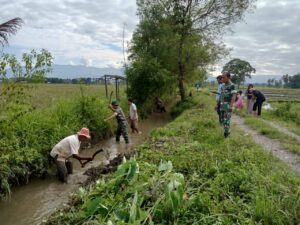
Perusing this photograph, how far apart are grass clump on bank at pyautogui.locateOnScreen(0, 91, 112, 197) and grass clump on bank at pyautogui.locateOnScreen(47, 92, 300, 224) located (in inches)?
103

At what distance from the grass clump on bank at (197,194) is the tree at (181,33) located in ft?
63.5

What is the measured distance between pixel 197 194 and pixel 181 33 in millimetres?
22046

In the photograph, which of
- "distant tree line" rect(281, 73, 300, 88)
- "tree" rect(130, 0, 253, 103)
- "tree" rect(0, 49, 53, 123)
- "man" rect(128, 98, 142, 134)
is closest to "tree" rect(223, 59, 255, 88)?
"distant tree line" rect(281, 73, 300, 88)

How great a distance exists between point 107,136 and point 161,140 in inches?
203

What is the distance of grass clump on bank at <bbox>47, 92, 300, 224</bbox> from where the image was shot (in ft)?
14.4

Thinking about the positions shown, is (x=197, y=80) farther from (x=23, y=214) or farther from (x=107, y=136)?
(x=23, y=214)

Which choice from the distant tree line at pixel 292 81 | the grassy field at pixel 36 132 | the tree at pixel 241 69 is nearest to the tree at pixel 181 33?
the grassy field at pixel 36 132

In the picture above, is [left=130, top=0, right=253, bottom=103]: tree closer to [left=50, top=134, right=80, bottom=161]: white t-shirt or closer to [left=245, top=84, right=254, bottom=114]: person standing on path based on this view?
[left=245, top=84, right=254, bottom=114]: person standing on path

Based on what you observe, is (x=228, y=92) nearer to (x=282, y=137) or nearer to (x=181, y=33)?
(x=282, y=137)

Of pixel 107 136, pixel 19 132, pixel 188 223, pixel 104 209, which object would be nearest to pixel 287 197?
pixel 188 223

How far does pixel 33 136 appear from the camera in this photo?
9141 millimetres

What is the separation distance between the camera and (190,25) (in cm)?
2555

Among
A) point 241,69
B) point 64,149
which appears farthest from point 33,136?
point 241,69

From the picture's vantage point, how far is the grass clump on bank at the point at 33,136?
306 inches
